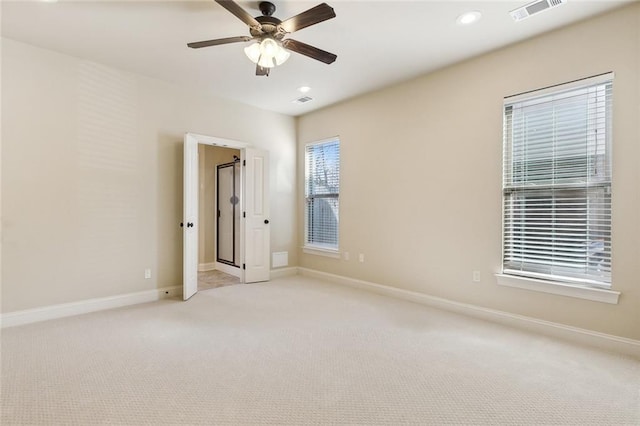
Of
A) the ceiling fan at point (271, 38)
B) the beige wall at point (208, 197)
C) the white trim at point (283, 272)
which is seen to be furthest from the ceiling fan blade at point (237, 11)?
the beige wall at point (208, 197)

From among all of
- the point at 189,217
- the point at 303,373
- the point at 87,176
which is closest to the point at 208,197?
the point at 189,217

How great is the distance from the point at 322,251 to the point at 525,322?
9.95ft

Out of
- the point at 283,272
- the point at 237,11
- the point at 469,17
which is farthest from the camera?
the point at 283,272

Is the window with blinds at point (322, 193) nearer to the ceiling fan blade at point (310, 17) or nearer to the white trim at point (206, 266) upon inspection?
the white trim at point (206, 266)

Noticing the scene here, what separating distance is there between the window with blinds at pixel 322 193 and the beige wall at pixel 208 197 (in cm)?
170

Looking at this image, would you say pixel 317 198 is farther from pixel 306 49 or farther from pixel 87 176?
pixel 87 176

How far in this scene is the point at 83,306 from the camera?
366 cm

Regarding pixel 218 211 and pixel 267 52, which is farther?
pixel 218 211

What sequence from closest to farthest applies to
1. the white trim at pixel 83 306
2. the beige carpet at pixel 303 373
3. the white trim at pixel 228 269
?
1. the beige carpet at pixel 303 373
2. the white trim at pixel 83 306
3. the white trim at pixel 228 269

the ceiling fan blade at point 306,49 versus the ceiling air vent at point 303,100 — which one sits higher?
the ceiling air vent at point 303,100

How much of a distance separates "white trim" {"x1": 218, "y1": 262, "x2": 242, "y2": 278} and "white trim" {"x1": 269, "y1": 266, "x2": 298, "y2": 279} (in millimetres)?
561

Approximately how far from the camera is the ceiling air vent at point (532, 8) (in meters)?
2.59

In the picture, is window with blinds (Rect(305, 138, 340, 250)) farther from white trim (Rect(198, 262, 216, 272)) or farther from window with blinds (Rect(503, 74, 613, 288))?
→ window with blinds (Rect(503, 74, 613, 288))

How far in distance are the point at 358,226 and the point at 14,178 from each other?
13.4 feet
